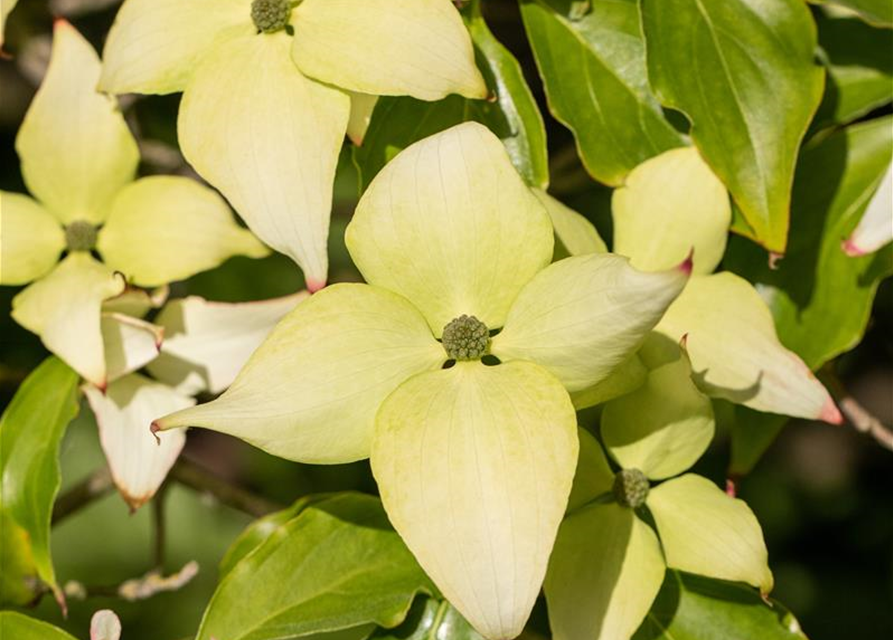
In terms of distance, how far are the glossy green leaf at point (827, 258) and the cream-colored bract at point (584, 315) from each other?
0.24m

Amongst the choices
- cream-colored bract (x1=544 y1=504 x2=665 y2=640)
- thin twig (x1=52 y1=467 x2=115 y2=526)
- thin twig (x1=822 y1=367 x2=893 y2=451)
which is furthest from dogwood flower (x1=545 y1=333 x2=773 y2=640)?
thin twig (x1=52 y1=467 x2=115 y2=526)

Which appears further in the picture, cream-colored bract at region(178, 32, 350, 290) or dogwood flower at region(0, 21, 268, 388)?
dogwood flower at region(0, 21, 268, 388)

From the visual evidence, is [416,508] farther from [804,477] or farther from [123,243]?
[804,477]

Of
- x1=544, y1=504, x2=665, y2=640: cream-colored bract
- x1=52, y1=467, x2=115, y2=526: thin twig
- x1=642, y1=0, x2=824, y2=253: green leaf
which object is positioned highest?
x1=642, y1=0, x2=824, y2=253: green leaf

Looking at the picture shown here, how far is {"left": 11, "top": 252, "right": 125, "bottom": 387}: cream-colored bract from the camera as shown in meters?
0.80

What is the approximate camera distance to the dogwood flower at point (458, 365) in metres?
0.61

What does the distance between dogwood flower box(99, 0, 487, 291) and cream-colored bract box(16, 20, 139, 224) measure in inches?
5.8

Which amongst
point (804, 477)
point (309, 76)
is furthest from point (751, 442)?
point (804, 477)

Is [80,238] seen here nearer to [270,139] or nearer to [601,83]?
[270,139]

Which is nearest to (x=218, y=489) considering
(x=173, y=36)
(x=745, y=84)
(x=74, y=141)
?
(x=74, y=141)

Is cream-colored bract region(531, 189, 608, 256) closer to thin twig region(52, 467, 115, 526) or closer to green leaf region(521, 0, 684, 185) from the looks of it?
green leaf region(521, 0, 684, 185)

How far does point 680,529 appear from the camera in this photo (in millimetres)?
735

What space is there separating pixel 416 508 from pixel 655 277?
17cm

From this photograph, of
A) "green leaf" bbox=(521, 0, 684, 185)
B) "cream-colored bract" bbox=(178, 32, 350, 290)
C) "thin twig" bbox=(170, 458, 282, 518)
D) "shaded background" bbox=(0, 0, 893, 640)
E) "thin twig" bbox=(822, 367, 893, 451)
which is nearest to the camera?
"cream-colored bract" bbox=(178, 32, 350, 290)
